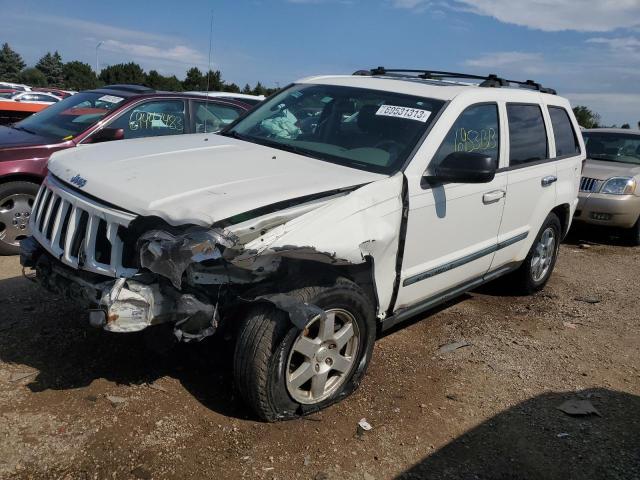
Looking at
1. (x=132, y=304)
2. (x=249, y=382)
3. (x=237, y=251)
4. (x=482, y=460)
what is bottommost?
(x=482, y=460)

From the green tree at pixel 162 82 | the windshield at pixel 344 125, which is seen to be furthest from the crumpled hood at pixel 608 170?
the green tree at pixel 162 82

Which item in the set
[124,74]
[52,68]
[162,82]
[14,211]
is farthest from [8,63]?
[14,211]

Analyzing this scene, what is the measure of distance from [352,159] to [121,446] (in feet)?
7.02

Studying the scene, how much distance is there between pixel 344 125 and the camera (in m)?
4.10

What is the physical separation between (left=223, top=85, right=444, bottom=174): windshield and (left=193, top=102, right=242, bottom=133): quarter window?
217cm

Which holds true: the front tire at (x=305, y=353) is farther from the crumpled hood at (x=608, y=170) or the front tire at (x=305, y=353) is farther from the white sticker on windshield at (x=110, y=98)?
the crumpled hood at (x=608, y=170)

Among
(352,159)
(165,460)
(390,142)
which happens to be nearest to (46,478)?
(165,460)

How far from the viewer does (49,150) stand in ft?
18.4

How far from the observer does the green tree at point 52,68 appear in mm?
63469

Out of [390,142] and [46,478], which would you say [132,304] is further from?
[390,142]

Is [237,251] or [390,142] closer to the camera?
[237,251]

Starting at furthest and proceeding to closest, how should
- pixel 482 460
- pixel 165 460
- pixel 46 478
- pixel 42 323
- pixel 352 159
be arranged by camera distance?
pixel 42 323, pixel 352 159, pixel 482 460, pixel 165 460, pixel 46 478

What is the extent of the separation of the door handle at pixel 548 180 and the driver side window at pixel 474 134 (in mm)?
827

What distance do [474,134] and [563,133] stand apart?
6.12ft
